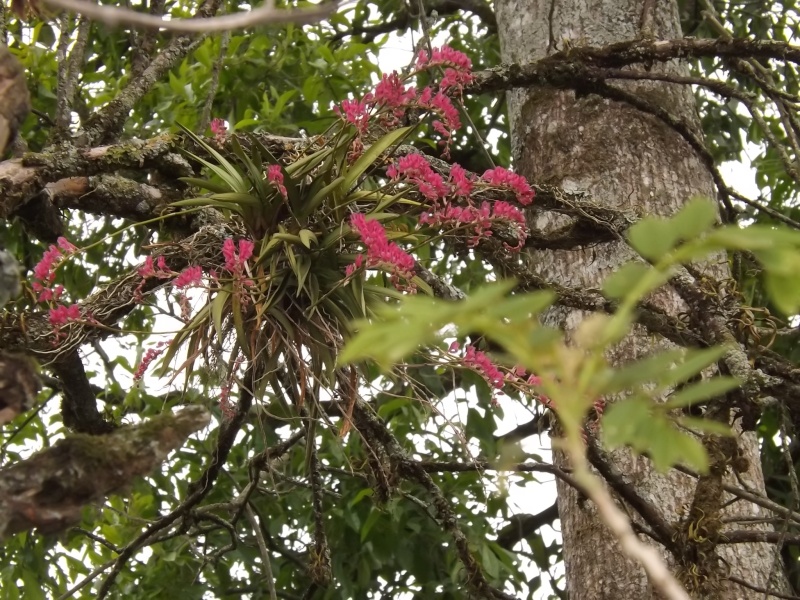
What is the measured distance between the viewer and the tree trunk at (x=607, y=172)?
1.93m

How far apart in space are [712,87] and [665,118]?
194 millimetres

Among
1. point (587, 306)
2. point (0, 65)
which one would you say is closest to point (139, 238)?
point (587, 306)

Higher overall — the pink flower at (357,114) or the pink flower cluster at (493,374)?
the pink flower at (357,114)

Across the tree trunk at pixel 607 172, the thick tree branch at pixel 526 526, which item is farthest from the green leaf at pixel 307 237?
the thick tree branch at pixel 526 526

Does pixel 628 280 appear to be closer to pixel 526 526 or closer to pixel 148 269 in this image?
pixel 148 269

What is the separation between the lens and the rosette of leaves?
168 cm

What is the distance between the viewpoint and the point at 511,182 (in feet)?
5.72

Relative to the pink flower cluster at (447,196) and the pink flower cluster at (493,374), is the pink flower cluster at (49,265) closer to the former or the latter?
the pink flower cluster at (447,196)

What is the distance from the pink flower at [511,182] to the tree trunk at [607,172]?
295 millimetres

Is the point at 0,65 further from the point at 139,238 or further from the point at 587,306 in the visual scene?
the point at 139,238

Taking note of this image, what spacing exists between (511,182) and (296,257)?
16.0 inches

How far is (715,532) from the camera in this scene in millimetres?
1501

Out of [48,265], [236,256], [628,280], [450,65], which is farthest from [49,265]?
[628,280]

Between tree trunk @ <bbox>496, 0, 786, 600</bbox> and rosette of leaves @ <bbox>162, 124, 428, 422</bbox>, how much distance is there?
1.92ft
